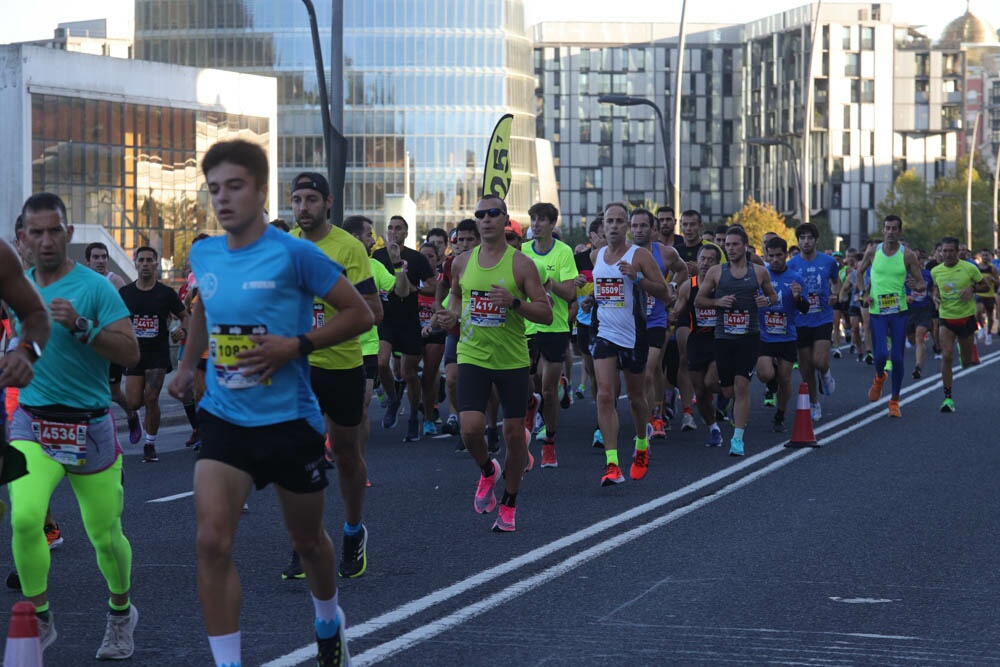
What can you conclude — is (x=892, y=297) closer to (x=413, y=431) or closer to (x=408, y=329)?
(x=408, y=329)

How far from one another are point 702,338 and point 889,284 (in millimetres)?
3221

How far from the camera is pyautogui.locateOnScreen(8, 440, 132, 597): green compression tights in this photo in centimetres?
589

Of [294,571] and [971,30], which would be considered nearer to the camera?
[294,571]

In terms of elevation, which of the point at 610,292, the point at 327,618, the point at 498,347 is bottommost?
Answer: the point at 327,618

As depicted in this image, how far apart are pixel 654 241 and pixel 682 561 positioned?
7.14m

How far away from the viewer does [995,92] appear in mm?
164625

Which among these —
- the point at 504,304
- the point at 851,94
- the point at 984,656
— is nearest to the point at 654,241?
the point at 504,304

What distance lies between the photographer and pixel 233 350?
200 inches

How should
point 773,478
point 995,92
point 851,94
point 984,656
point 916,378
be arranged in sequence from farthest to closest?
1. point 995,92
2. point 851,94
3. point 916,378
4. point 773,478
5. point 984,656

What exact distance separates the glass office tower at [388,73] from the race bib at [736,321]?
92158 millimetres

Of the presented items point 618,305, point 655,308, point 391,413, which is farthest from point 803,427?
point 391,413

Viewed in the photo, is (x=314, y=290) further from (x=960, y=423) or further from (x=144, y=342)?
(x=960, y=423)

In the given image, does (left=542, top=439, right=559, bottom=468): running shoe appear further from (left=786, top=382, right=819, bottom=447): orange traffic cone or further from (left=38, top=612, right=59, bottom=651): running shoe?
(left=38, top=612, right=59, bottom=651): running shoe

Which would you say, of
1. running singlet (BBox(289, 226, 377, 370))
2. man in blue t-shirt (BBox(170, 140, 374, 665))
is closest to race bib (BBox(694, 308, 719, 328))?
running singlet (BBox(289, 226, 377, 370))
